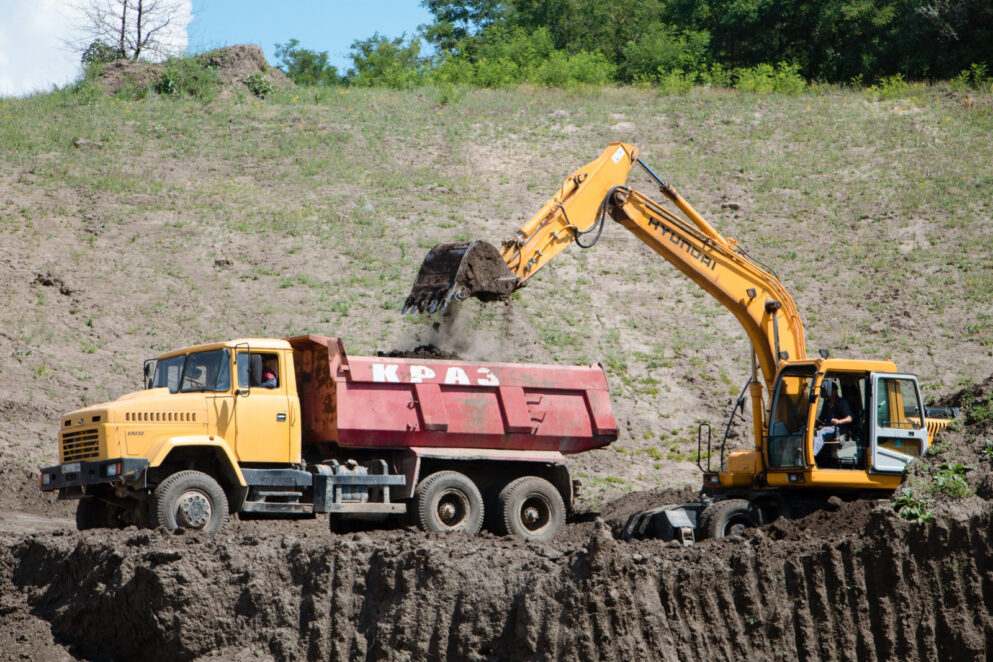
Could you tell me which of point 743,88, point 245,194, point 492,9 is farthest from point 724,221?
point 492,9

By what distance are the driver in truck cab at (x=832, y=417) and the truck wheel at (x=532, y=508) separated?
11.9ft

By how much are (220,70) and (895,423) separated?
31.9 meters

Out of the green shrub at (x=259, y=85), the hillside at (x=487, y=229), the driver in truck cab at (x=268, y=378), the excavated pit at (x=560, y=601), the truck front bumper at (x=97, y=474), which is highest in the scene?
the green shrub at (x=259, y=85)

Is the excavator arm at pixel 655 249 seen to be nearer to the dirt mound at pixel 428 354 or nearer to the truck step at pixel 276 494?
the dirt mound at pixel 428 354

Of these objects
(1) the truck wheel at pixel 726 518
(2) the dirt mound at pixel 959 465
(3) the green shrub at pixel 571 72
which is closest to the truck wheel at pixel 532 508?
(1) the truck wheel at pixel 726 518

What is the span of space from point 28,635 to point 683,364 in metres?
18.4

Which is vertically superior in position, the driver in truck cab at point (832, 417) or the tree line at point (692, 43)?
the tree line at point (692, 43)

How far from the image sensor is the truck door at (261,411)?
42.6 feet

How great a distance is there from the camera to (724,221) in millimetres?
32406

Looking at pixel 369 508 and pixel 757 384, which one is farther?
pixel 757 384

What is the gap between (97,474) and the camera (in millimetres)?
12242

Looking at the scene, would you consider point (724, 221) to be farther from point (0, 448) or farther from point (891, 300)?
point (0, 448)

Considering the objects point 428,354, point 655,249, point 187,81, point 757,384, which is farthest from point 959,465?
point 187,81

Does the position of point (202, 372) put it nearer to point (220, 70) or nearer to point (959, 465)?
point (959, 465)
